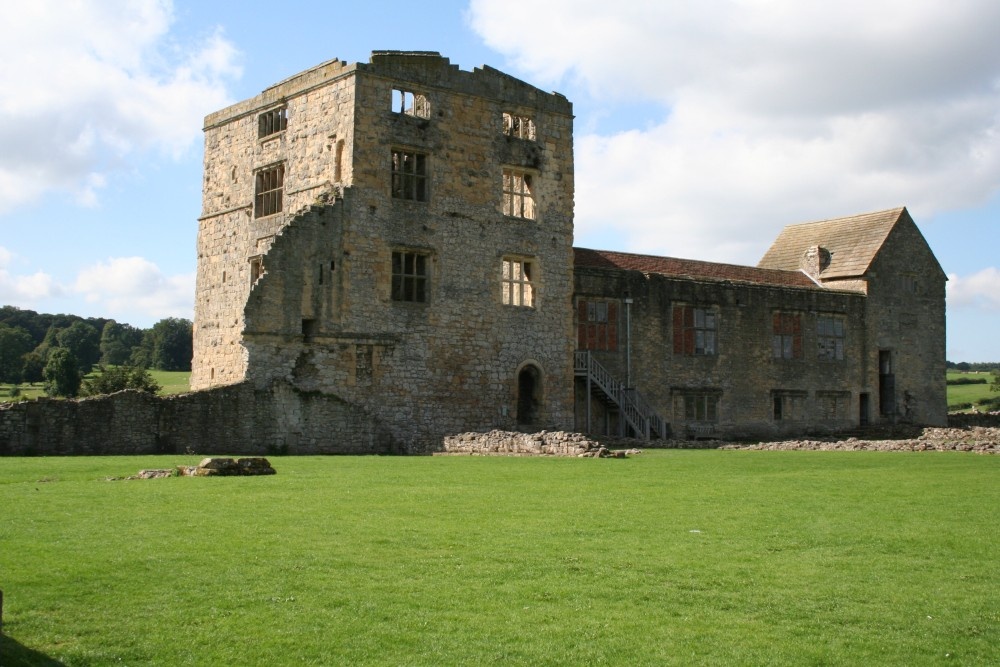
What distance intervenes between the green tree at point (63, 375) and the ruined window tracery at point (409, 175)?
36517mm

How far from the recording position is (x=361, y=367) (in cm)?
3141

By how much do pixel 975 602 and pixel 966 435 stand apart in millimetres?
28615

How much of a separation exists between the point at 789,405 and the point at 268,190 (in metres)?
22.2

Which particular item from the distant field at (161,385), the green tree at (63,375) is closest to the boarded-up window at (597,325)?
the distant field at (161,385)

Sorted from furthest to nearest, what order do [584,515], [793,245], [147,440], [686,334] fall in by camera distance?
[793,245]
[686,334]
[147,440]
[584,515]

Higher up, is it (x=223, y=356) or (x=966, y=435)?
(x=223, y=356)

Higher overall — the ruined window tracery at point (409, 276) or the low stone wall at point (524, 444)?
the ruined window tracery at point (409, 276)

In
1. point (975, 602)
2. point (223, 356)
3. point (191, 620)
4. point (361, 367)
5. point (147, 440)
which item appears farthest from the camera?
point (223, 356)

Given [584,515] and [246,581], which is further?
[584,515]

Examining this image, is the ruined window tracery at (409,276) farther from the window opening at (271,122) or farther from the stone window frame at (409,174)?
the window opening at (271,122)

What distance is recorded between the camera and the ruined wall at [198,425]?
2542 cm

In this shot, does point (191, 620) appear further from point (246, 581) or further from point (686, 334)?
point (686, 334)

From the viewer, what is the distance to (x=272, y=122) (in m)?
34.5

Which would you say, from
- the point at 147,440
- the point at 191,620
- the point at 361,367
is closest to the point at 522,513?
the point at 191,620
